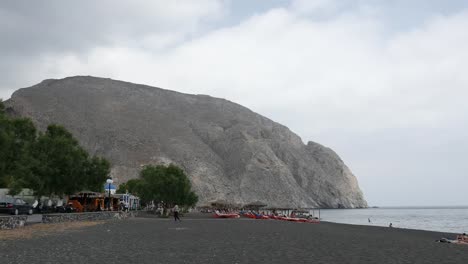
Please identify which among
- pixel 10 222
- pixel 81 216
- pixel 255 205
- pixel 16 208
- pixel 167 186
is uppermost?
pixel 167 186

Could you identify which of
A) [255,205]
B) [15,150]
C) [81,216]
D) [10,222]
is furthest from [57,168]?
[255,205]

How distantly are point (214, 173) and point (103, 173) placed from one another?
104729mm

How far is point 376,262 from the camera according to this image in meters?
16.2

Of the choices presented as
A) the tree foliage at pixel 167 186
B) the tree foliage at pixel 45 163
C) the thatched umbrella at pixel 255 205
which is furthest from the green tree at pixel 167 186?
the thatched umbrella at pixel 255 205

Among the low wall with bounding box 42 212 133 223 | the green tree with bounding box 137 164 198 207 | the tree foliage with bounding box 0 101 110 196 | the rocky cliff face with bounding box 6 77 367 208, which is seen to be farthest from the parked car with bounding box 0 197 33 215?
the rocky cliff face with bounding box 6 77 367 208

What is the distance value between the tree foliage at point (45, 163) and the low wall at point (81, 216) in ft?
21.5

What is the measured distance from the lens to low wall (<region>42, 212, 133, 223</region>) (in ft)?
125

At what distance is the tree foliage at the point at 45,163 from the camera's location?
160ft

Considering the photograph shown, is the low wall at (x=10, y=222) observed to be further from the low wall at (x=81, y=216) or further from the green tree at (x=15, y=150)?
the green tree at (x=15, y=150)

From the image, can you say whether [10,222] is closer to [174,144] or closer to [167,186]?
[167,186]

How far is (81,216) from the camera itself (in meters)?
45.0

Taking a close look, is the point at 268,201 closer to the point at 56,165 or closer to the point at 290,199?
the point at 290,199

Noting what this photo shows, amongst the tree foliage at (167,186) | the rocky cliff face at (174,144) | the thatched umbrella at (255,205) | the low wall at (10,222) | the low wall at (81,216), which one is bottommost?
the thatched umbrella at (255,205)

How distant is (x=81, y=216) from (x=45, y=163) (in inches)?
364
